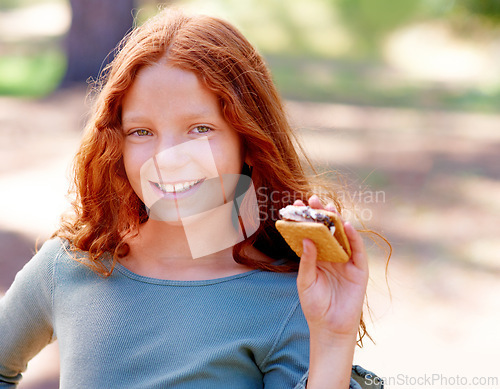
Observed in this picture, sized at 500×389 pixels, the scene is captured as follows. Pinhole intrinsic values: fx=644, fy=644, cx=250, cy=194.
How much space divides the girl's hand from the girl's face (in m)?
0.39

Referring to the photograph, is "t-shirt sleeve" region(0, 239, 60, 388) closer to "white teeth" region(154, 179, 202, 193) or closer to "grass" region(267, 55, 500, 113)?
"white teeth" region(154, 179, 202, 193)

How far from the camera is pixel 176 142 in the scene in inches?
61.6

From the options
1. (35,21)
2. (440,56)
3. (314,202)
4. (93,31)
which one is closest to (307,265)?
(314,202)

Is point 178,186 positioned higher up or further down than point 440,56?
higher up

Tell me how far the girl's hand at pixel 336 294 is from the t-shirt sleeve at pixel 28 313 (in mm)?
739

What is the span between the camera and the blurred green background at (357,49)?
Result: 33.2 feet

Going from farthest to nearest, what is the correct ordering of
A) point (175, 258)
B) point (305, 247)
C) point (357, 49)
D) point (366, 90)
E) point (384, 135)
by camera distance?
1. point (357, 49)
2. point (366, 90)
3. point (384, 135)
4. point (175, 258)
5. point (305, 247)

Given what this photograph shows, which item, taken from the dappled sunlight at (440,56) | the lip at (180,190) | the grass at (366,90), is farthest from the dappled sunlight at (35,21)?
the lip at (180,190)

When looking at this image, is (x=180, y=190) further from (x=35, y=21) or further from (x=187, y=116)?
(x=35, y=21)

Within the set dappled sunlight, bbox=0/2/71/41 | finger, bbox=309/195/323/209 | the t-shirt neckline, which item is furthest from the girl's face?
dappled sunlight, bbox=0/2/71/41

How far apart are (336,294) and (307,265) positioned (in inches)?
3.6

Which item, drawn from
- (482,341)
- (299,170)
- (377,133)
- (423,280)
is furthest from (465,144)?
(299,170)

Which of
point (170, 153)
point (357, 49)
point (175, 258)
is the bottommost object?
point (357, 49)

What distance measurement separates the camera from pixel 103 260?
1.74 metres
